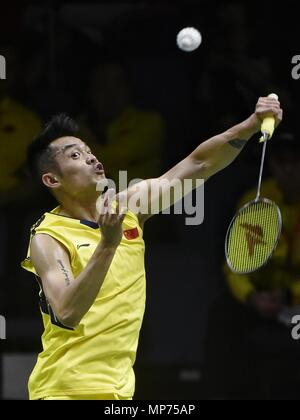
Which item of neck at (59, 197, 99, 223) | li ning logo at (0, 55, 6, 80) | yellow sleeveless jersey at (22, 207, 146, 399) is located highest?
li ning logo at (0, 55, 6, 80)

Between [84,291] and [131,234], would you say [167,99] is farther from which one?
[84,291]

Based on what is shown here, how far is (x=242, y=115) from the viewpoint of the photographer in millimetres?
7512

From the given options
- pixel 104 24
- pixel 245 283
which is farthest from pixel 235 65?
pixel 245 283

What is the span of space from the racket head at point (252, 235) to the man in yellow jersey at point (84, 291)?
0.36 m

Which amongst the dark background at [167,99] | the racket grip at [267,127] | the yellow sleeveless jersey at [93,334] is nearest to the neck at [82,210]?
the yellow sleeveless jersey at [93,334]

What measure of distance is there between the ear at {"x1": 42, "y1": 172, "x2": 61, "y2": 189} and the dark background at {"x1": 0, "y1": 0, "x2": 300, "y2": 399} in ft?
7.14

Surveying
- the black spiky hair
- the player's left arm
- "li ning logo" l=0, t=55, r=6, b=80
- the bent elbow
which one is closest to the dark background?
"li ning logo" l=0, t=55, r=6, b=80

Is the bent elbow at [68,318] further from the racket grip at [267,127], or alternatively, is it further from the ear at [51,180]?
the racket grip at [267,127]

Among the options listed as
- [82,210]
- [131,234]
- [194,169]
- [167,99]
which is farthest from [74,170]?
[167,99]

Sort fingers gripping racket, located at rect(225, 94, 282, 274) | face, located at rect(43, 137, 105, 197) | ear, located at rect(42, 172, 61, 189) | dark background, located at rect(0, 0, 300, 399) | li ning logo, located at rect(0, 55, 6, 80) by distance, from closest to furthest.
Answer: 1. fingers gripping racket, located at rect(225, 94, 282, 274)
2. face, located at rect(43, 137, 105, 197)
3. ear, located at rect(42, 172, 61, 189)
4. dark background, located at rect(0, 0, 300, 399)
5. li ning logo, located at rect(0, 55, 6, 80)

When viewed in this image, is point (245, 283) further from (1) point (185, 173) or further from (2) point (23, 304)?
(1) point (185, 173)

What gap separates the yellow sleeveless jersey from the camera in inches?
191

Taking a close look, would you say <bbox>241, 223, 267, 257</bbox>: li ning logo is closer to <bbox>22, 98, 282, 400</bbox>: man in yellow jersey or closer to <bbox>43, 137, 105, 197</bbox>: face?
<bbox>22, 98, 282, 400</bbox>: man in yellow jersey

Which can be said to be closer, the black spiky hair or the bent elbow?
the bent elbow
